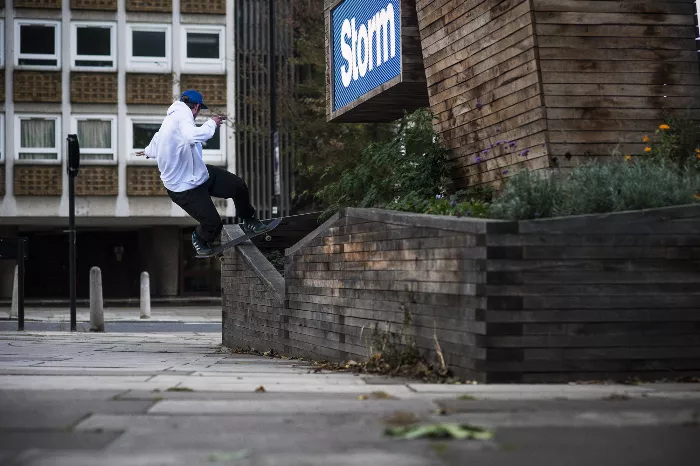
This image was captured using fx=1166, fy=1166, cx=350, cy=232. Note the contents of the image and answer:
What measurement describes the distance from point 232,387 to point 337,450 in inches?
93.2

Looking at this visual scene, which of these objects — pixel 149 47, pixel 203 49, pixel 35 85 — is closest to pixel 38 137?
pixel 35 85

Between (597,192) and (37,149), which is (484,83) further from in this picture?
(37,149)

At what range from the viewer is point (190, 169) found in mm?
12617

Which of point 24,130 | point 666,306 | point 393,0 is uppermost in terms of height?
point 24,130

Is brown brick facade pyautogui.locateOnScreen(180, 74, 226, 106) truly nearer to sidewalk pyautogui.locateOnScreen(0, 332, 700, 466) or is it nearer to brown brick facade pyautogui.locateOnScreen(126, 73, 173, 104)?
brown brick facade pyautogui.locateOnScreen(126, 73, 173, 104)

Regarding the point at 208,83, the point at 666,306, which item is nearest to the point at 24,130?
the point at 208,83

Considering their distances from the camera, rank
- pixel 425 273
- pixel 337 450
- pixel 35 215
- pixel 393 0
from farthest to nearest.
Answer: pixel 35 215, pixel 393 0, pixel 425 273, pixel 337 450

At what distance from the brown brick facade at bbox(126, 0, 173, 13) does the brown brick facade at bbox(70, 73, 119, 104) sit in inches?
95.4

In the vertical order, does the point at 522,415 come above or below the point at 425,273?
below

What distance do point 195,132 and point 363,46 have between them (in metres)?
2.46

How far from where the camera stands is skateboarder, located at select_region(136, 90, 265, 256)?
1248 cm

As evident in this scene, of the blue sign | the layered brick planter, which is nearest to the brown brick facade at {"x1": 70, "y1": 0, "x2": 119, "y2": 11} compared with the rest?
the blue sign

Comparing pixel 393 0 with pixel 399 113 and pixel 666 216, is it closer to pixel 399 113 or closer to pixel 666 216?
pixel 399 113

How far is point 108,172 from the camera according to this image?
3762cm
